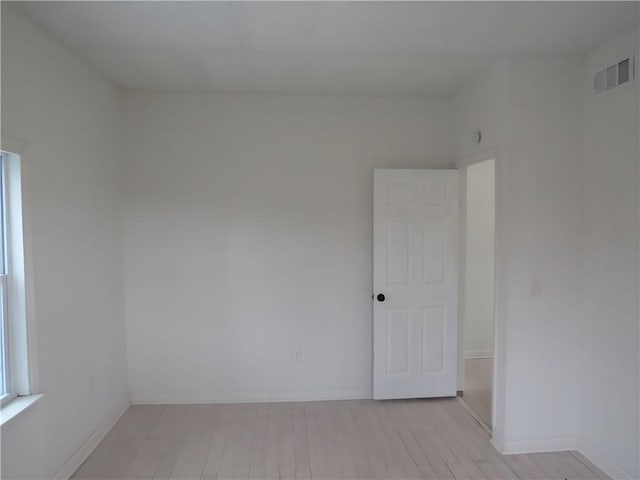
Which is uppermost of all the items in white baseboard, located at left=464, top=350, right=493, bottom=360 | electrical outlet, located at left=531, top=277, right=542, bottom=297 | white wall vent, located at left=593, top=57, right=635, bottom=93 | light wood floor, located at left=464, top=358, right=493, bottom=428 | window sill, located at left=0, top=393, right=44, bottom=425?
white wall vent, located at left=593, top=57, right=635, bottom=93

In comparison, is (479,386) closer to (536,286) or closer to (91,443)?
(536,286)

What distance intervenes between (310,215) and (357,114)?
995 millimetres

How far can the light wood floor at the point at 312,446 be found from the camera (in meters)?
2.54

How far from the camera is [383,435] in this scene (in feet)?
9.78

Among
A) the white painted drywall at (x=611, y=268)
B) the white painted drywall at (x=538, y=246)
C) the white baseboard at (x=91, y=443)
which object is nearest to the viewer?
the white painted drywall at (x=611, y=268)

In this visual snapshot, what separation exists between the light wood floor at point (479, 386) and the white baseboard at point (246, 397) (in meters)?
0.93

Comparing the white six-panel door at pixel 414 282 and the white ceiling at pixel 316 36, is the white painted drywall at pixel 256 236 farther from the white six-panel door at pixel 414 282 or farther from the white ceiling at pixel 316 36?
the white ceiling at pixel 316 36

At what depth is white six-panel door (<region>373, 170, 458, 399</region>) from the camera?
3469mm

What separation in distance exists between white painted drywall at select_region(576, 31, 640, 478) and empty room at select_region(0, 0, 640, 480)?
0.02 meters

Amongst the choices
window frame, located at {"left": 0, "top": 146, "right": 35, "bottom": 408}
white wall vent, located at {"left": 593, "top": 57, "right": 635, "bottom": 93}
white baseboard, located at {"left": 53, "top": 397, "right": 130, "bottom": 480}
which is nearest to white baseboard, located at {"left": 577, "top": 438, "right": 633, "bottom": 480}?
white wall vent, located at {"left": 593, "top": 57, "right": 635, "bottom": 93}

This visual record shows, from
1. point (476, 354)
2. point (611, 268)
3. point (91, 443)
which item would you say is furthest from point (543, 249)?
point (91, 443)

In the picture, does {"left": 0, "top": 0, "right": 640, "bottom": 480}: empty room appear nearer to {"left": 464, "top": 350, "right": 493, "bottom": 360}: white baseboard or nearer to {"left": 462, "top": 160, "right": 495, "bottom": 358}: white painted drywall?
{"left": 464, "top": 350, "right": 493, "bottom": 360}: white baseboard

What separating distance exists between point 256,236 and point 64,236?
1460mm

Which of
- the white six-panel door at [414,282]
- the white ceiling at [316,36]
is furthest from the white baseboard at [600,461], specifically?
the white ceiling at [316,36]
